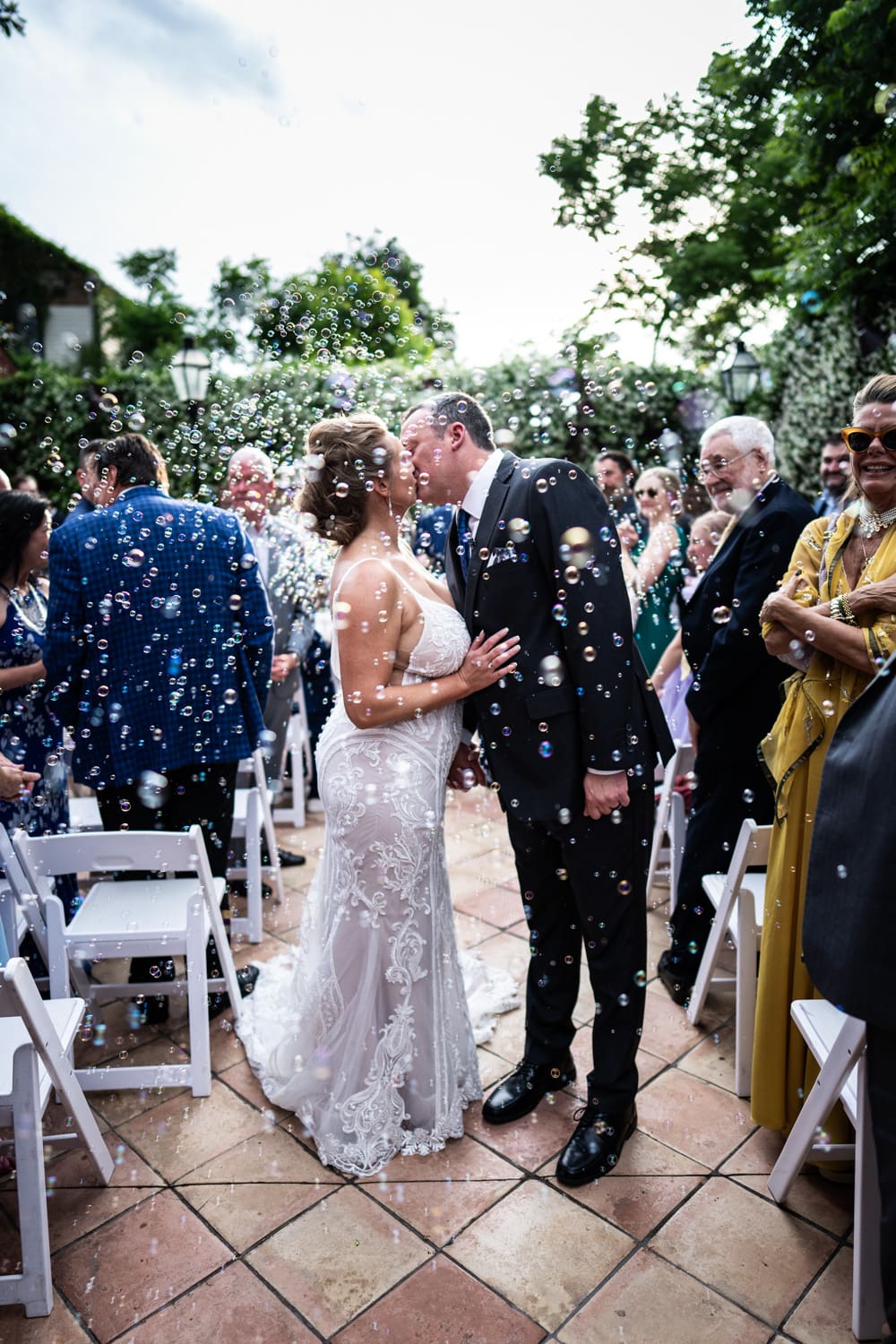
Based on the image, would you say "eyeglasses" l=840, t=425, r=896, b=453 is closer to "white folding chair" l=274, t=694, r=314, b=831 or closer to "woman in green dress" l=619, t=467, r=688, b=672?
"woman in green dress" l=619, t=467, r=688, b=672

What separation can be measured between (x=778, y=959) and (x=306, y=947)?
1.47m

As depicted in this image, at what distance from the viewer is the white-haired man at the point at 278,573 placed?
14.1ft

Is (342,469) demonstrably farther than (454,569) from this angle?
No

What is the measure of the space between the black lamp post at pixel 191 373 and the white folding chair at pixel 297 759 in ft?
9.85

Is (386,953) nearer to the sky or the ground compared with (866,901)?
nearer to the ground

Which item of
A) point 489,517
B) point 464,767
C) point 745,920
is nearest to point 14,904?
point 464,767

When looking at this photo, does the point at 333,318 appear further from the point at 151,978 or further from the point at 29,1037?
the point at 29,1037

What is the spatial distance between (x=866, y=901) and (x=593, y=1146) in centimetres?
134

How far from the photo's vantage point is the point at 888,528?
233 cm

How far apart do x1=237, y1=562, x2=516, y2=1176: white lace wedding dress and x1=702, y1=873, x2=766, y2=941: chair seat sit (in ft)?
3.13

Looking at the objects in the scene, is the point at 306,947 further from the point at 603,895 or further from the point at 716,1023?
the point at 716,1023

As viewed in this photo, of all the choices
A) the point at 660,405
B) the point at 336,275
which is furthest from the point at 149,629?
the point at 660,405

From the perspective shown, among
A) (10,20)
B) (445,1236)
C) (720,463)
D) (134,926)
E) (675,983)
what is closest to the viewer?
(445,1236)

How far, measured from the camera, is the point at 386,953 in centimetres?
259
